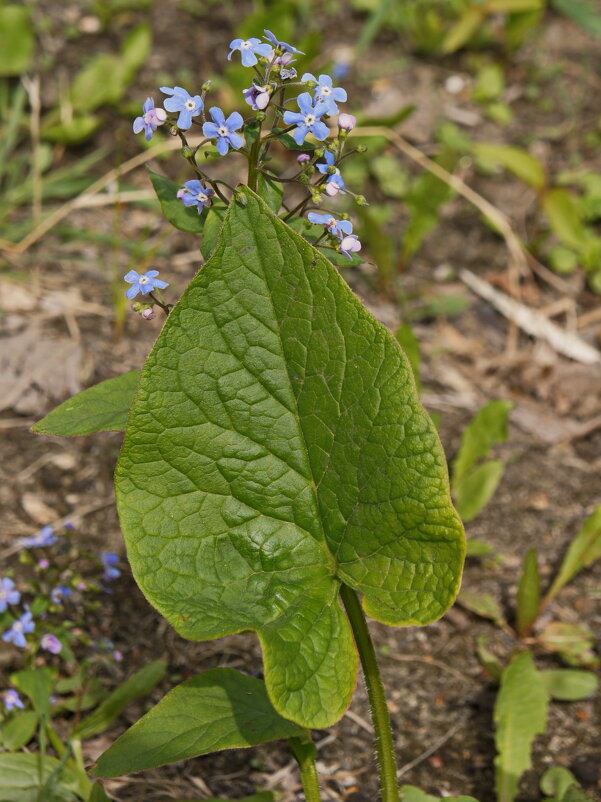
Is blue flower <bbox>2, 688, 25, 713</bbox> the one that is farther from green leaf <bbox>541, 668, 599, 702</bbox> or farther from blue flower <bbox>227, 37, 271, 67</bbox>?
blue flower <bbox>227, 37, 271, 67</bbox>

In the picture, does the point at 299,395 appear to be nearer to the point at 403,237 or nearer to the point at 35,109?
the point at 403,237

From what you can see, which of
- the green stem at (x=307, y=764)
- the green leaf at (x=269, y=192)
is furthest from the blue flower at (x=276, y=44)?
the green stem at (x=307, y=764)

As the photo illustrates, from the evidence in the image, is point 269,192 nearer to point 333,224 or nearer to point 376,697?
point 333,224

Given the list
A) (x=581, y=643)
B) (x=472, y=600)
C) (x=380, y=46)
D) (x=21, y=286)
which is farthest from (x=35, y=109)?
(x=581, y=643)

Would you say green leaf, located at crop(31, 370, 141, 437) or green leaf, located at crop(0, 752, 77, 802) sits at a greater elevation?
green leaf, located at crop(31, 370, 141, 437)

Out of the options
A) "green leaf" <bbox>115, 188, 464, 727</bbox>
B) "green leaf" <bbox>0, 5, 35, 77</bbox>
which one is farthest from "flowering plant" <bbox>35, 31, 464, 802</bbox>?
"green leaf" <bbox>0, 5, 35, 77</bbox>

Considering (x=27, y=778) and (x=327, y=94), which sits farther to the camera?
(x=27, y=778)

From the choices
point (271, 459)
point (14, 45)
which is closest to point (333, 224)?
point (271, 459)
